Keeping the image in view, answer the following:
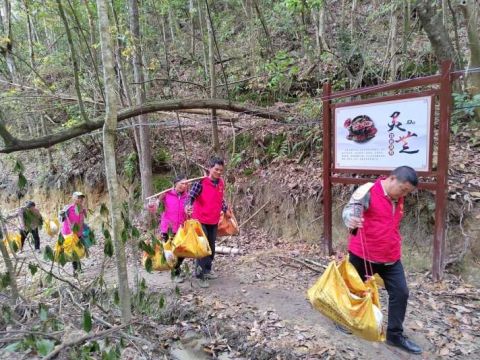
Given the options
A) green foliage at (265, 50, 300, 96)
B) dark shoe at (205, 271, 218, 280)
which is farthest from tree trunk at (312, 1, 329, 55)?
dark shoe at (205, 271, 218, 280)

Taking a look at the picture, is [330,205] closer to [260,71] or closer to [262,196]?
[262,196]

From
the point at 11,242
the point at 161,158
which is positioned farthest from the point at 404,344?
the point at 161,158

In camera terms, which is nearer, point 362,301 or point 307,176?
point 362,301

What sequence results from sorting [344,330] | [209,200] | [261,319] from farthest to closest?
1. [209,200]
2. [261,319]
3. [344,330]

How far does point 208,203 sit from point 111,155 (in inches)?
84.1

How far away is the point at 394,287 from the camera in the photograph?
335 cm

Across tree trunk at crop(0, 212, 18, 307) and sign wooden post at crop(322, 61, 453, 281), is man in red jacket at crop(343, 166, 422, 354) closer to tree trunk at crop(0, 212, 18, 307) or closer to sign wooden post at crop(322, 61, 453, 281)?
sign wooden post at crop(322, 61, 453, 281)

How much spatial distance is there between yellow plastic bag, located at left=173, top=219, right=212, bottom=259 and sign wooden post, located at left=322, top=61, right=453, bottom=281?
220 centimetres

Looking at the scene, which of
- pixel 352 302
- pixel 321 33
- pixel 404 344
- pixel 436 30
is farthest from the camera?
pixel 321 33

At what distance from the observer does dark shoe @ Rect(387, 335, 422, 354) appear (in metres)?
3.47

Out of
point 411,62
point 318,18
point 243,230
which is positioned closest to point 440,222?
point 243,230

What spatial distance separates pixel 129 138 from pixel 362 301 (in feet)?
29.6

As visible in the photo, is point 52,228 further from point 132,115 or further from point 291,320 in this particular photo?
point 291,320

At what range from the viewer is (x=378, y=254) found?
10.8ft
